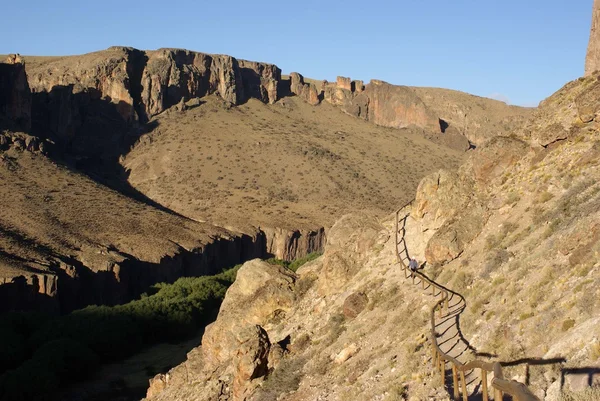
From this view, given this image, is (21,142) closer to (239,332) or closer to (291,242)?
(291,242)

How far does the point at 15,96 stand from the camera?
309 ft

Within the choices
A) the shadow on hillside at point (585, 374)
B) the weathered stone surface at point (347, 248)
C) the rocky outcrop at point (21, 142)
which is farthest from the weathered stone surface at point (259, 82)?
the shadow on hillside at point (585, 374)

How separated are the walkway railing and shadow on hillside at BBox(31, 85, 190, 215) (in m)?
75.5

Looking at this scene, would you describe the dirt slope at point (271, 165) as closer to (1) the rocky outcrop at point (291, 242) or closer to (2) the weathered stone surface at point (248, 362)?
(1) the rocky outcrop at point (291, 242)

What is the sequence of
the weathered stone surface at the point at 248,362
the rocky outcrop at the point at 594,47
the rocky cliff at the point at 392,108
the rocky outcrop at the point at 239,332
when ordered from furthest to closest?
the rocky cliff at the point at 392,108, the rocky outcrop at the point at 594,47, the rocky outcrop at the point at 239,332, the weathered stone surface at the point at 248,362

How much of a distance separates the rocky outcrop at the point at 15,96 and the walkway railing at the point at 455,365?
78744 millimetres

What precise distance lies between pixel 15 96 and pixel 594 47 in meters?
82.6

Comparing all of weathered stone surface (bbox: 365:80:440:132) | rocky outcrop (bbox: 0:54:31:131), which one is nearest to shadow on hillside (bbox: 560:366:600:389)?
rocky outcrop (bbox: 0:54:31:131)

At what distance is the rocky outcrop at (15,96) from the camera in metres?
93.2

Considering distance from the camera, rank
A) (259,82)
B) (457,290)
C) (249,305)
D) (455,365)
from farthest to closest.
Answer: (259,82), (249,305), (457,290), (455,365)

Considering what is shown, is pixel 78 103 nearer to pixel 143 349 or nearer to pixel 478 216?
pixel 143 349

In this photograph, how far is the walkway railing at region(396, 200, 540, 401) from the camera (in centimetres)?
782

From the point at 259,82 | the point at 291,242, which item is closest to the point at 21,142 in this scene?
the point at 291,242

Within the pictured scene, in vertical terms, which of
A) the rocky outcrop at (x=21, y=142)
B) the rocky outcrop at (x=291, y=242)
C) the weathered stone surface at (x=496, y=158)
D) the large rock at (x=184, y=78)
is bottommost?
the rocky outcrop at (x=291, y=242)
